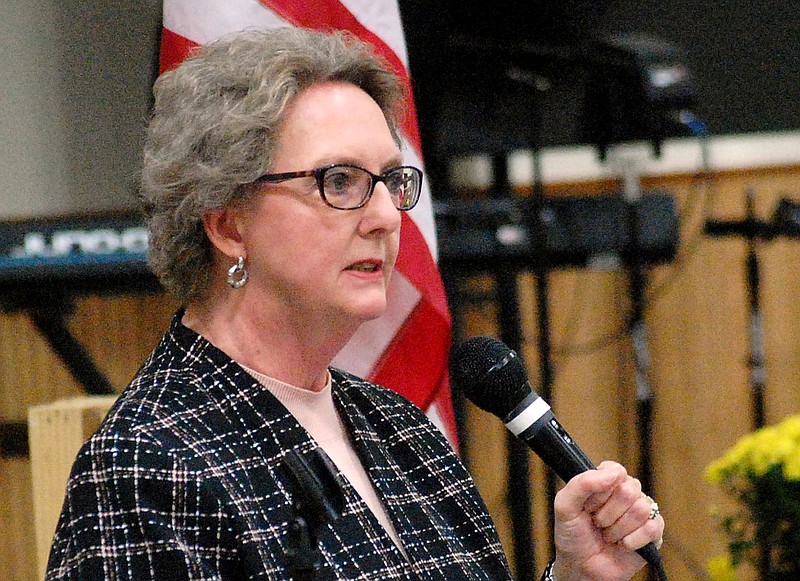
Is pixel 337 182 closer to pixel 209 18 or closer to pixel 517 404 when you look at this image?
pixel 517 404

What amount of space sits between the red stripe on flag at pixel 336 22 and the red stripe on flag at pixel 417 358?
318 millimetres

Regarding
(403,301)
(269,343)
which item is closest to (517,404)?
(269,343)

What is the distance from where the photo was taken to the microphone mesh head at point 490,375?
58.7 inches

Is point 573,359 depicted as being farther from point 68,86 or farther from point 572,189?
point 68,86

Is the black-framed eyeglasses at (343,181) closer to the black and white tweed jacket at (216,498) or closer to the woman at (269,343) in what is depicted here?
the woman at (269,343)

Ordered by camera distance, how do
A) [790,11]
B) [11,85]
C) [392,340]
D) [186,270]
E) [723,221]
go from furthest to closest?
[790,11] < [723,221] < [11,85] < [392,340] < [186,270]

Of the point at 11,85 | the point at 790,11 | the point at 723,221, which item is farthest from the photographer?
the point at 790,11

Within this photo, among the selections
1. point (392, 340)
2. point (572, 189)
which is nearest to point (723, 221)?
point (572, 189)

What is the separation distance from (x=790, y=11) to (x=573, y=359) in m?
1.47

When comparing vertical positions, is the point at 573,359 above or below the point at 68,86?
below

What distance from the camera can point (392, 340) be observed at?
7.09ft

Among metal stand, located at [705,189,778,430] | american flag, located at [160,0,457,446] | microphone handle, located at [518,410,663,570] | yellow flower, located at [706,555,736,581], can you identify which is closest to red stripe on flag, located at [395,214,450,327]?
american flag, located at [160,0,457,446]

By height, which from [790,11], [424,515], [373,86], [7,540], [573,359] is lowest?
[7,540]

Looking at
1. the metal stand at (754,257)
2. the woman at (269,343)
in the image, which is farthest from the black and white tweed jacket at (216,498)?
the metal stand at (754,257)
